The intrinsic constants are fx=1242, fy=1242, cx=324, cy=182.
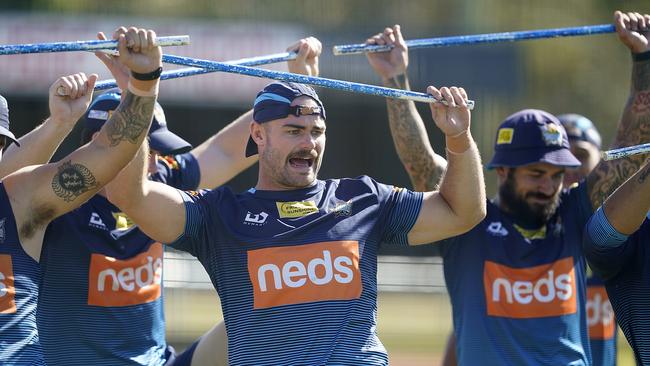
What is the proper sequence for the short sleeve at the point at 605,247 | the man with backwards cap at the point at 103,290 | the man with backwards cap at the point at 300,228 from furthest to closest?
the man with backwards cap at the point at 103,290 → the short sleeve at the point at 605,247 → the man with backwards cap at the point at 300,228

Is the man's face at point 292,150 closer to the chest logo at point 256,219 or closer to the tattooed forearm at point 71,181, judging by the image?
the chest logo at point 256,219

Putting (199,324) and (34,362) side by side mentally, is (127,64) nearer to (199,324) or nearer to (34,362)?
(34,362)

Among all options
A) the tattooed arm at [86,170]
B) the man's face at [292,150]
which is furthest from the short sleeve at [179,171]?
the tattooed arm at [86,170]

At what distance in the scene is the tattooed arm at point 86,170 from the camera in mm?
4727

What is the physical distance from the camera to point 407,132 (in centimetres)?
613

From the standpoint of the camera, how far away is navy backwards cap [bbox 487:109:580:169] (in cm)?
604

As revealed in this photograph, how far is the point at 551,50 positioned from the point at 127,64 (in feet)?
67.2

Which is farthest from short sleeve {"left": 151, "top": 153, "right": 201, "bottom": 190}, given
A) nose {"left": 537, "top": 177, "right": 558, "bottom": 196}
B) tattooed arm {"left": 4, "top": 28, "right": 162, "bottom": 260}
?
nose {"left": 537, "top": 177, "right": 558, "bottom": 196}

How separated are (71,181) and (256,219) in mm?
766

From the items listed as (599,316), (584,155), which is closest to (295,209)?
(599,316)

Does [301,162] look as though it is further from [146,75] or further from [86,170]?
[86,170]

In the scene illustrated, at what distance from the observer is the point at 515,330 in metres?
5.79

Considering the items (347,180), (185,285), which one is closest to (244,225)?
(347,180)

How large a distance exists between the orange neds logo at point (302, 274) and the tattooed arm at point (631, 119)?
5.13ft
